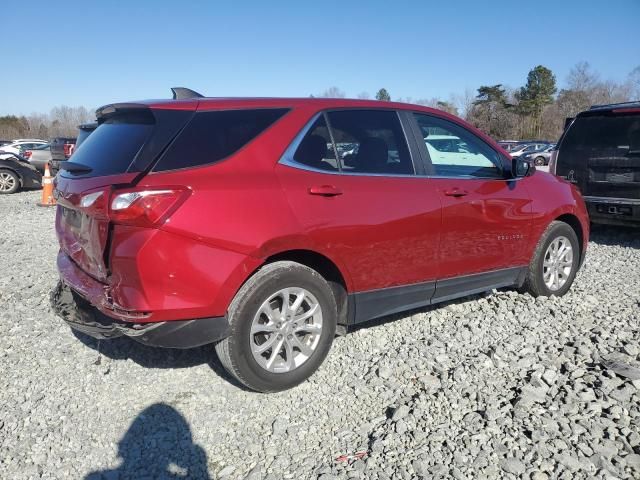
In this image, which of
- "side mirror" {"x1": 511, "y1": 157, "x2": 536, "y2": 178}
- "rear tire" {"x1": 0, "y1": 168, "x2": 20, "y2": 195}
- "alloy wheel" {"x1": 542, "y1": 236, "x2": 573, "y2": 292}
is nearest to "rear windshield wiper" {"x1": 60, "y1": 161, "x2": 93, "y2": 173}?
"side mirror" {"x1": 511, "y1": 157, "x2": 536, "y2": 178}

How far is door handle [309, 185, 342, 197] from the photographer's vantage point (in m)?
3.17

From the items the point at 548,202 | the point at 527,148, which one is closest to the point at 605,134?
the point at 548,202

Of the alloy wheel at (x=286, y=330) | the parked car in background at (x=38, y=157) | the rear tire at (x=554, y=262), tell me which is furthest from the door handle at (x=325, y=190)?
the parked car in background at (x=38, y=157)

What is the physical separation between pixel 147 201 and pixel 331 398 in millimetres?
1604

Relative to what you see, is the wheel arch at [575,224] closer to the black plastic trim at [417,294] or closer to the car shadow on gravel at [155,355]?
the black plastic trim at [417,294]

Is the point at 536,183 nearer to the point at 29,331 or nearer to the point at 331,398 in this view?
the point at 331,398

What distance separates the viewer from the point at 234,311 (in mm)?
2930

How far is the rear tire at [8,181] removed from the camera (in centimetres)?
1497

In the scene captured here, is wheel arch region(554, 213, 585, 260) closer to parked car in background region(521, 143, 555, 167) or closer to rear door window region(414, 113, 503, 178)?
rear door window region(414, 113, 503, 178)

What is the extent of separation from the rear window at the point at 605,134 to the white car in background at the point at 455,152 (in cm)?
355

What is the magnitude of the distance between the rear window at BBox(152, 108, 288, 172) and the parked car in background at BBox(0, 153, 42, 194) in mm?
14637

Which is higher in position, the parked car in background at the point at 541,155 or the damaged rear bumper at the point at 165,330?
the parked car in background at the point at 541,155

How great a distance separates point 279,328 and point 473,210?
1.84m

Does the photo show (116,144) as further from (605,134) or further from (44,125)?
(44,125)
